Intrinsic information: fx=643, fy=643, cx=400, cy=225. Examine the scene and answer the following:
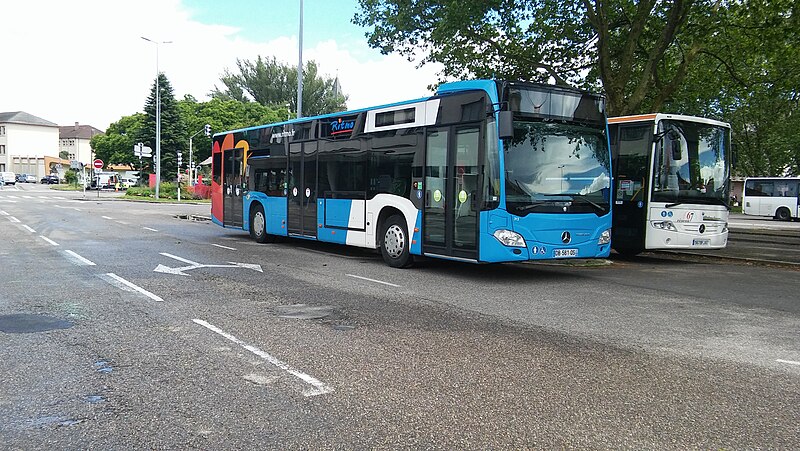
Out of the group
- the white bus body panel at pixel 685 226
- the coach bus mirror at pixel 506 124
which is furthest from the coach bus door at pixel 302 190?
the white bus body panel at pixel 685 226

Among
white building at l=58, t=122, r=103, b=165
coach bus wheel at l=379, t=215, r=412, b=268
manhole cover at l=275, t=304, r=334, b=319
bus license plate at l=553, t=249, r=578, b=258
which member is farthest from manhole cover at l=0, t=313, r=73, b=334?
white building at l=58, t=122, r=103, b=165

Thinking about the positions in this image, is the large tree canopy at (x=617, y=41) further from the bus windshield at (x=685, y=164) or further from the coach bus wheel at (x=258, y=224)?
the coach bus wheel at (x=258, y=224)

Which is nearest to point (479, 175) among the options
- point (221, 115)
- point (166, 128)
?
point (166, 128)

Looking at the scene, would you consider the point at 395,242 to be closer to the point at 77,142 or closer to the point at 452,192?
the point at 452,192

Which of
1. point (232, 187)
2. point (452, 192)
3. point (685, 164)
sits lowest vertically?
point (452, 192)

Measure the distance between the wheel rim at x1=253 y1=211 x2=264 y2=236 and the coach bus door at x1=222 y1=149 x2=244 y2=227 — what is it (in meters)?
0.90

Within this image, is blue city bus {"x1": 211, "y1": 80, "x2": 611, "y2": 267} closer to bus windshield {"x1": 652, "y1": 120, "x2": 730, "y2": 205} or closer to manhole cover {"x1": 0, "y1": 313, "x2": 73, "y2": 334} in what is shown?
bus windshield {"x1": 652, "y1": 120, "x2": 730, "y2": 205}

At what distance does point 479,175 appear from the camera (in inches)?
417

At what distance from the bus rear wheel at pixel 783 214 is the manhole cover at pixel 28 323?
44635 millimetres

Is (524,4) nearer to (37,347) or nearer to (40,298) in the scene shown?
(40,298)

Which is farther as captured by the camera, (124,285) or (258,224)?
(258,224)

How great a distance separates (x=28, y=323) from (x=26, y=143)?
479 feet

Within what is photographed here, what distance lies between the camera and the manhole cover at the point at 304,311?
24.7 feet

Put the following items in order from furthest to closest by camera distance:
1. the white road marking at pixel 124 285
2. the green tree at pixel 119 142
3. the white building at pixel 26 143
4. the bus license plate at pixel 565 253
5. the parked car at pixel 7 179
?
the white building at pixel 26 143 → the parked car at pixel 7 179 → the green tree at pixel 119 142 → the bus license plate at pixel 565 253 → the white road marking at pixel 124 285
